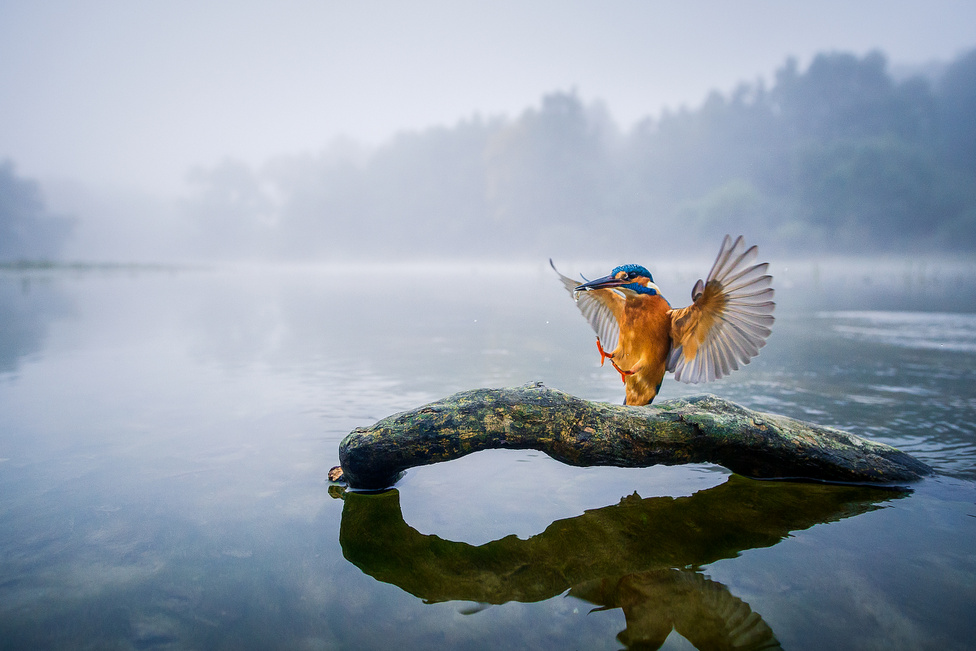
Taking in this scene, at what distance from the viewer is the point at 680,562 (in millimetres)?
3158

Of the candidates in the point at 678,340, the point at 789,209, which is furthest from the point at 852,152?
the point at 678,340

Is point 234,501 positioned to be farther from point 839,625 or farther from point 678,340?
point 839,625

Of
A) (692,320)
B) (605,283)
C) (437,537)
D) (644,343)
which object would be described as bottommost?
(437,537)

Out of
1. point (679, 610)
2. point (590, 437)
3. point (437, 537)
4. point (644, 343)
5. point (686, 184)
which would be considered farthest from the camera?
point (686, 184)

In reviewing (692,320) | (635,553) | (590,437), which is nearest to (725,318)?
(692,320)

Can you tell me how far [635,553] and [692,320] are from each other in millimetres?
1611

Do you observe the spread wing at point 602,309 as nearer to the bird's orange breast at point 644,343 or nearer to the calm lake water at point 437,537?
the bird's orange breast at point 644,343

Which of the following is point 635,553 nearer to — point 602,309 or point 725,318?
point 725,318

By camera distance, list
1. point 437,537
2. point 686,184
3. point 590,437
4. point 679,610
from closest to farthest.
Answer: point 679,610, point 437,537, point 590,437, point 686,184

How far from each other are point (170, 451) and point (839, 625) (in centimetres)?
488

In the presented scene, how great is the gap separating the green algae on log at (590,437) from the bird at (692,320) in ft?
1.07

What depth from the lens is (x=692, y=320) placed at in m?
4.02

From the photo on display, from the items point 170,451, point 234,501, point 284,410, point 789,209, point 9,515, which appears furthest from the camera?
point 789,209

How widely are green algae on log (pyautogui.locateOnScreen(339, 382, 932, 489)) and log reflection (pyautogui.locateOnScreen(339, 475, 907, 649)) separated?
0.24 meters
